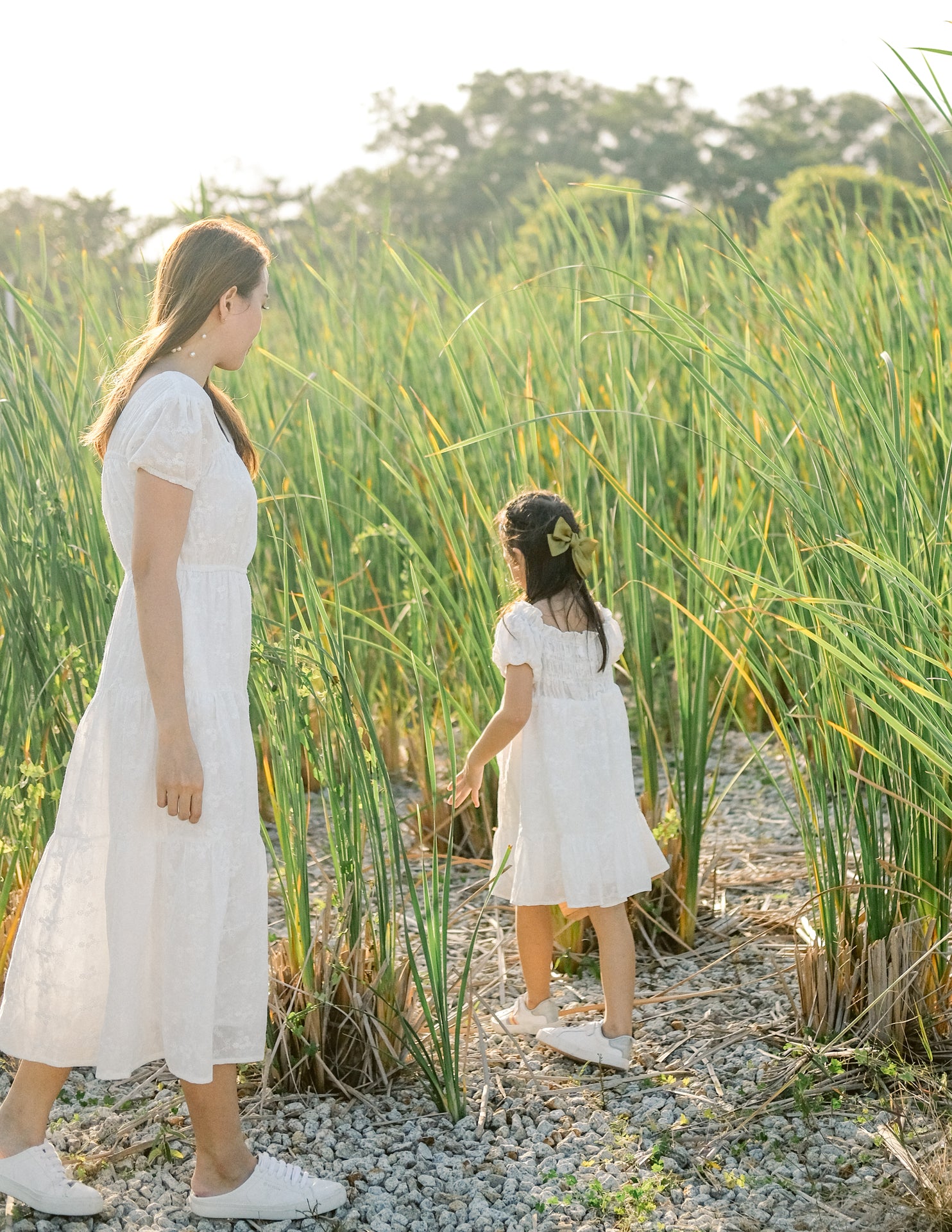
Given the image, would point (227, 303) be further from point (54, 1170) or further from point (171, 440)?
point (54, 1170)

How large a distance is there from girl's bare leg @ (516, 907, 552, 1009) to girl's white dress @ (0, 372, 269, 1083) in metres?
0.65

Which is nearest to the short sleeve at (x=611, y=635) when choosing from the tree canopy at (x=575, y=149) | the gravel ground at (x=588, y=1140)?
the gravel ground at (x=588, y=1140)

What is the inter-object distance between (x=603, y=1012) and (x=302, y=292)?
2616mm

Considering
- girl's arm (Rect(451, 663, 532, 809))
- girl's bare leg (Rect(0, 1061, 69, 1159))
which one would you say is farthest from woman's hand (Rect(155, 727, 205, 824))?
girl's arm (Rect(451, 663, 532, 809))

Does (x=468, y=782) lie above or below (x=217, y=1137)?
above

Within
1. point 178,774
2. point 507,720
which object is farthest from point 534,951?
point 178,774

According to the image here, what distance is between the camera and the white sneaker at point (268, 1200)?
5.47 ft

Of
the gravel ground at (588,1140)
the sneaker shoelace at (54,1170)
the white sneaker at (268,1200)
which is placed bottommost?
the gravel ground at (588,1140)

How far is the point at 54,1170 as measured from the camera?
66.4 inches

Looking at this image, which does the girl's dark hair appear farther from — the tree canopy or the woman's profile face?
the tree canopy

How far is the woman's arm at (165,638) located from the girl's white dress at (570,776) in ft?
2.50

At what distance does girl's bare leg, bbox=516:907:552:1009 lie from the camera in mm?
2211

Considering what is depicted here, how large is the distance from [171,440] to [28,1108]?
1.00 meters

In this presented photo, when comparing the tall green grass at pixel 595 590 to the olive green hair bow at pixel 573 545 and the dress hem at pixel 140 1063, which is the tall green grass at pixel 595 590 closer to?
the olive green hair bow at pixel 573 545
